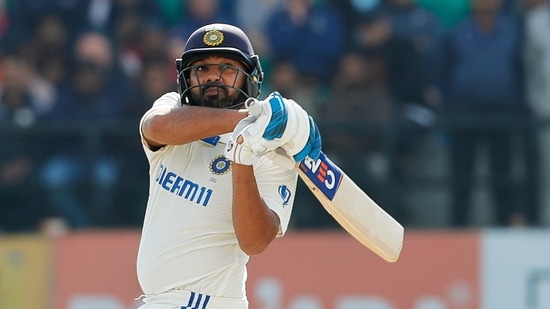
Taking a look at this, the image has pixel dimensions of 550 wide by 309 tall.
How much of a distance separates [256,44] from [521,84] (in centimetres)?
201

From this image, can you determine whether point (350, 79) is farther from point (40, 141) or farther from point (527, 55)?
point (40, 141)

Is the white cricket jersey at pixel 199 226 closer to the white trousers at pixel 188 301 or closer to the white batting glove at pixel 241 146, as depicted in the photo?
the white trousers at pixel 188 301

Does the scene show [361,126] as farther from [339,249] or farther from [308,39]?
[308,39]

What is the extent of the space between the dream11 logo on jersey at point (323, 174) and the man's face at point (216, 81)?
38 centimetres

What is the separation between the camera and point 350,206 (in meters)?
3.84

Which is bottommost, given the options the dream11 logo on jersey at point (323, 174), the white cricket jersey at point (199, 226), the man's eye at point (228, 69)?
the white cricket jersey at point (199, 226)

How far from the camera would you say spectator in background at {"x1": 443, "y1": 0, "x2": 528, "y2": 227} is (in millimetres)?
7645

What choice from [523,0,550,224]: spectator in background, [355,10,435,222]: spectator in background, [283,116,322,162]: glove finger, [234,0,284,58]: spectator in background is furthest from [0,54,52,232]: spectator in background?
[283,116,322,162]: glove finger

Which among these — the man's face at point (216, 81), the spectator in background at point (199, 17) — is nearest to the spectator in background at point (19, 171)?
the spectator in background at point (199, 17)

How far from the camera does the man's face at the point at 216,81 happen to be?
12.6 ft

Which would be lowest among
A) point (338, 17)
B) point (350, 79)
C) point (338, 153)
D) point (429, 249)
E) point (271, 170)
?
point (271, 170)

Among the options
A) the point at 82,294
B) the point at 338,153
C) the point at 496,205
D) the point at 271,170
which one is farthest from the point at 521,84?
the point at 271,170

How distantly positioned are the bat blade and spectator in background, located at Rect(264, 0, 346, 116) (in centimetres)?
435

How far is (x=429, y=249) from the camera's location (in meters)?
7.45
